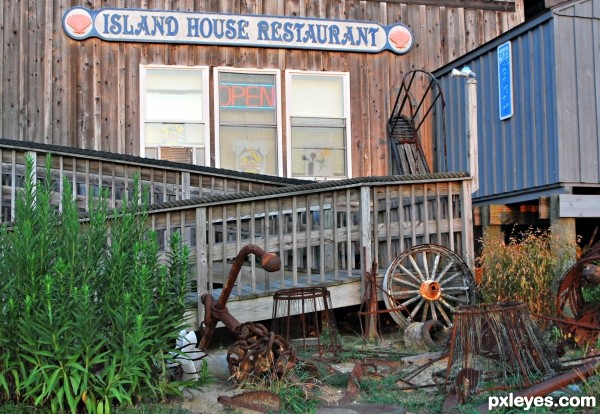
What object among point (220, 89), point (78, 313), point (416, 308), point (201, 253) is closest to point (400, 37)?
point (220, 89)

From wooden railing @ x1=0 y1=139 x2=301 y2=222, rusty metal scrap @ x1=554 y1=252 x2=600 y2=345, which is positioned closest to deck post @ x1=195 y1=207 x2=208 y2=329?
wooden railing @ x1=0 y1=139 x2=301 y2=222

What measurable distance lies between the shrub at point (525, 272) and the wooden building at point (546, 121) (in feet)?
3.28

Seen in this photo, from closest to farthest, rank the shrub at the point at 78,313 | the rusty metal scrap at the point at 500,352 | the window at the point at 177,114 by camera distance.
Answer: the shrub at the point at 78,313 → the rusty metal scrap at the point at 500,352 → the window at the point at 177,114

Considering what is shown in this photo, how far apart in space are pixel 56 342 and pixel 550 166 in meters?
6.06

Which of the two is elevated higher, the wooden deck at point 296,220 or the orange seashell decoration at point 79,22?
the orange seashell decoration at point 79,22

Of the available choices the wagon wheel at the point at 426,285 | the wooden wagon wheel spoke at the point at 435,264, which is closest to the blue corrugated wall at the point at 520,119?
the wagon wheel at the point at 426,285

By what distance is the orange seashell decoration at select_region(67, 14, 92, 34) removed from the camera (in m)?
10.0

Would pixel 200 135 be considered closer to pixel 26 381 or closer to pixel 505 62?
pixel 505 62

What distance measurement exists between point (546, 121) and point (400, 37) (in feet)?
11.5

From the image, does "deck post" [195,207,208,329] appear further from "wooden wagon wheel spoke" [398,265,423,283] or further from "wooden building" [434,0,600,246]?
"wooden building" [434,0,600,246]

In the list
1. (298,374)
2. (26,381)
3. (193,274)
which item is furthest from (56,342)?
(193,274)

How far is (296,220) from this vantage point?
7227 mm

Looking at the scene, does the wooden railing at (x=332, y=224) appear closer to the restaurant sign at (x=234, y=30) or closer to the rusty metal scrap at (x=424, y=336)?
the rusty metal scrap at (x=424, y=336)

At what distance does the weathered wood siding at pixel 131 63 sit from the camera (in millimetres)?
9883
